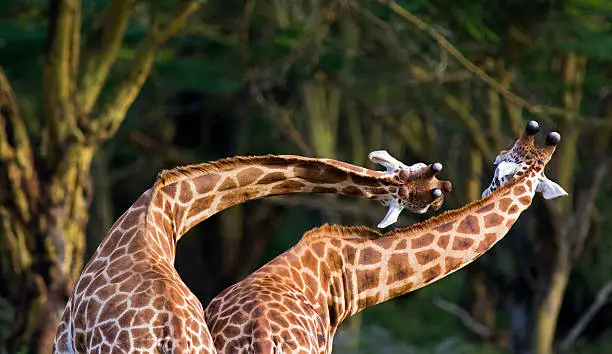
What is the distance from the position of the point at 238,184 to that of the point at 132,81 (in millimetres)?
7845

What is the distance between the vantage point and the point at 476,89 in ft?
68.5

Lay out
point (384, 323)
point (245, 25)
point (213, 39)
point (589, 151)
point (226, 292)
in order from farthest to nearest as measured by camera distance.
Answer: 1. point (384, 323)
2. point (589, 151)
3. point (213, 39)
4. point (245, 25)
5. point (226, 292)

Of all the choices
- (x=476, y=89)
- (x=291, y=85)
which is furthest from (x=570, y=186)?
(x=291, y=85)

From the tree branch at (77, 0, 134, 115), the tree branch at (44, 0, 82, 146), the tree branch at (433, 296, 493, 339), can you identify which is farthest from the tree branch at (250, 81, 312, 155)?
the tree branch at (44, 0, 82, 146)

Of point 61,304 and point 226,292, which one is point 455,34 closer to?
point 61,304

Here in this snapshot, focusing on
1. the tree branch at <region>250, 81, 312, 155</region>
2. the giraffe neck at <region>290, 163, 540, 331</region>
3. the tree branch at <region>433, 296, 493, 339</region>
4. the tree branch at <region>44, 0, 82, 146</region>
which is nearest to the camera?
the giraffe neck at <region>290, 163, 540, 331</region>

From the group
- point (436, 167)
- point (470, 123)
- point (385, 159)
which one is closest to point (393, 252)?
point (385, 159)

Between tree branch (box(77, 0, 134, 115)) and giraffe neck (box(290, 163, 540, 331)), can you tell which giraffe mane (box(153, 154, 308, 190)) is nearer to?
giraffe neck (box(290, 163, 540, 331))

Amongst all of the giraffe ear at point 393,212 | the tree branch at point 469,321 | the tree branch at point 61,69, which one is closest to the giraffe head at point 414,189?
the giraffe ear at point 393,212

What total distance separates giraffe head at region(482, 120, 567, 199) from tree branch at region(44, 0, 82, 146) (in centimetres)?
725

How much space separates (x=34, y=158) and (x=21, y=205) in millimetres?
723

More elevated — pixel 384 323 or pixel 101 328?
pixel 101 328

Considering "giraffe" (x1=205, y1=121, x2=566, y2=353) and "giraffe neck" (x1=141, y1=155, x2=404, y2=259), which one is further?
"giraffe" (x1=205, y1=121, x2=566, y2=353)

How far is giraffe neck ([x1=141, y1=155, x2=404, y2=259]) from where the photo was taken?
286 inches
